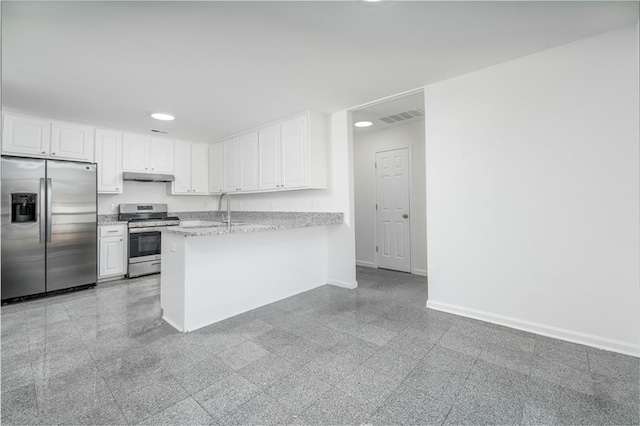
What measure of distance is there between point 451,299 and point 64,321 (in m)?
3.94

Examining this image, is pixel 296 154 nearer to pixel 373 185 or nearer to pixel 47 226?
pixel 373 185

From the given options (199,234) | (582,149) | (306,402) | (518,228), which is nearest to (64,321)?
(199,234)

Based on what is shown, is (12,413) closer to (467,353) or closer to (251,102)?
(467,353)

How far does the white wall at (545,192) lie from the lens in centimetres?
216

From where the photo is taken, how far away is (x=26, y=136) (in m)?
3.77

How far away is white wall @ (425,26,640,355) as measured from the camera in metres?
2.16

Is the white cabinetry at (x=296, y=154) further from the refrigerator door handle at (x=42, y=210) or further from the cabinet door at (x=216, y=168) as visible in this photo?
the refrigerator door handle at (x=42, y=210)

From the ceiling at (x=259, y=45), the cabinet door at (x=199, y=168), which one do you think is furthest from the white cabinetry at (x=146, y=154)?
the ceiling at (x=259, y=45)

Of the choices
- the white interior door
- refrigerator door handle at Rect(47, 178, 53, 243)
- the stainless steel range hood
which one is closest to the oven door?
the stainless steel range hood

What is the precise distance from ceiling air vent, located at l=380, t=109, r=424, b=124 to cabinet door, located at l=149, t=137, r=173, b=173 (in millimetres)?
3783

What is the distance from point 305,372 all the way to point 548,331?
6.94 ft

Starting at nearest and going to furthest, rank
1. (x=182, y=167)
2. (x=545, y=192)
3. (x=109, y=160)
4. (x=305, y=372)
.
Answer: (x=305, y=372)
(x=545, y=192)
(x=109, y=160)
(x=182, y=167)

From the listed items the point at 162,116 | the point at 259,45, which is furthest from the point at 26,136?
the point at 259,45

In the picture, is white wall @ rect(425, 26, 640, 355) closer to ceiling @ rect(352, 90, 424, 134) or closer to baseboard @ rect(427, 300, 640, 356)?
baseboard @ rect(427, 300, 640, 356)
